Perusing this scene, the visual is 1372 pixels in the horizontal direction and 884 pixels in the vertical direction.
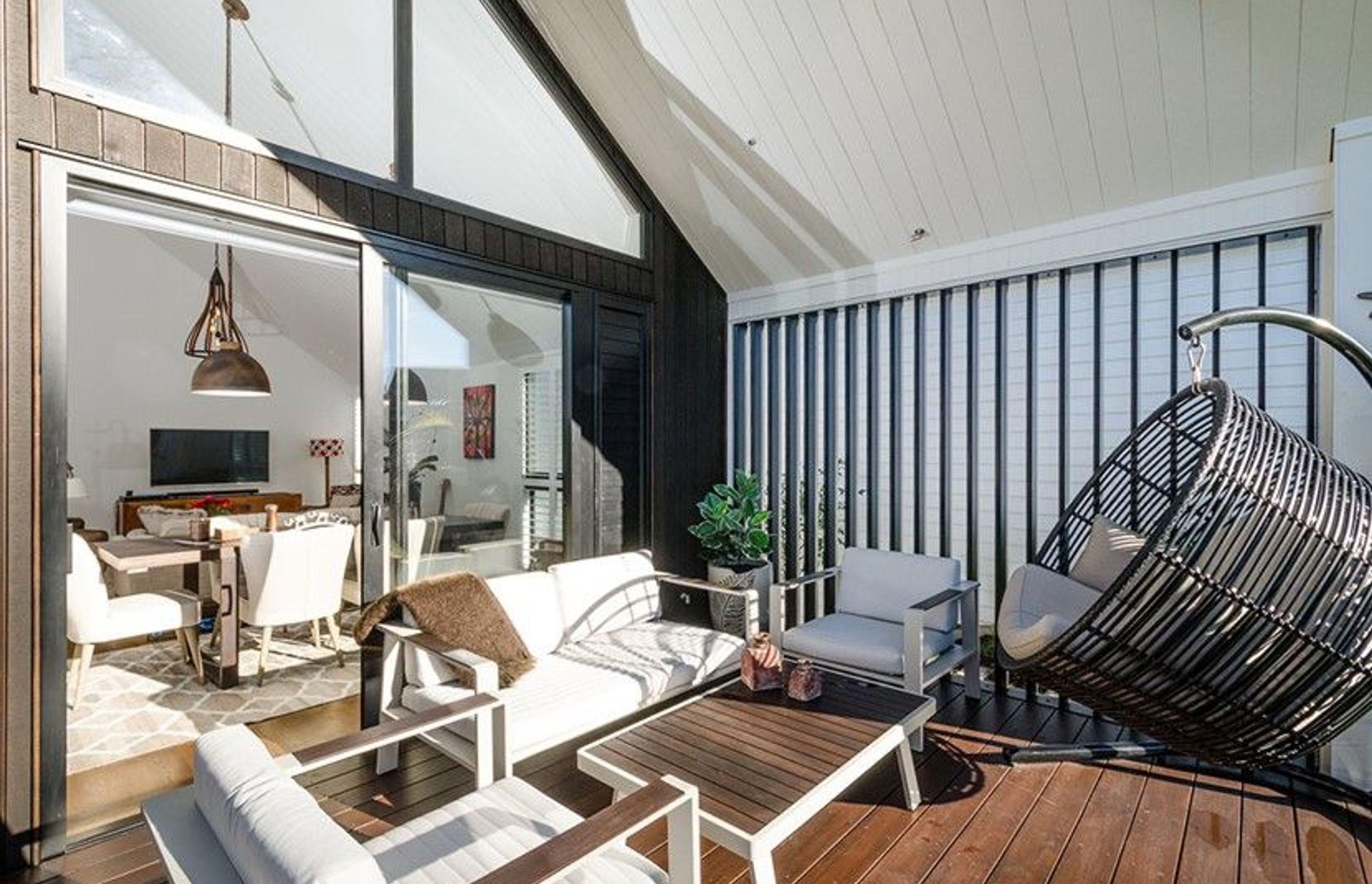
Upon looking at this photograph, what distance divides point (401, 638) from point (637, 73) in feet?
10.8

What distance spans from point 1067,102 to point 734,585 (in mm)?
3309

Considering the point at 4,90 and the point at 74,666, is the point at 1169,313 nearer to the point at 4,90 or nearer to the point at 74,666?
the point at 4,90

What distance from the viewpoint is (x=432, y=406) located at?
136 inches

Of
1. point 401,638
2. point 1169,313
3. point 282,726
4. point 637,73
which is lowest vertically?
point 282,726

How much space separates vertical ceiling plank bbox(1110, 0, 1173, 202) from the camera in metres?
2.81

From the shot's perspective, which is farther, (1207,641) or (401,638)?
(401,638)

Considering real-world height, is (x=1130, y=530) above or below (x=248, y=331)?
below

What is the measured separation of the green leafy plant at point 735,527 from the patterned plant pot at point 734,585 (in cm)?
5

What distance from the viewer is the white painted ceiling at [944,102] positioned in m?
2.82

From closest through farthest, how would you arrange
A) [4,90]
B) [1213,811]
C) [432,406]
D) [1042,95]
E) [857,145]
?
[4,90] → [1213,811] → [1042,95] → [432,406] → [857,145]

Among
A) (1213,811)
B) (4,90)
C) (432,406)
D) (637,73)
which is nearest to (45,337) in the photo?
(4,90)

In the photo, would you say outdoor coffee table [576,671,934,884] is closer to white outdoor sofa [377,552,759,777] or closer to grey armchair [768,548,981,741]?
white outdoor sofa [377,552,759,777]

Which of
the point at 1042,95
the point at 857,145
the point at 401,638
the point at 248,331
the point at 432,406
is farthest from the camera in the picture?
the point at 248,331

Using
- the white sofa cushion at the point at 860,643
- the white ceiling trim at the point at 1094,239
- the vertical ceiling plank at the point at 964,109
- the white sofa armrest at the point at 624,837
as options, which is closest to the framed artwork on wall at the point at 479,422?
the white sofa cushion at the point at 860,643
